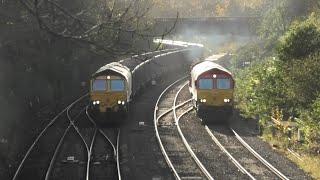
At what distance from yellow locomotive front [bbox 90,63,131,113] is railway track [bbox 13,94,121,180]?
3.86ft

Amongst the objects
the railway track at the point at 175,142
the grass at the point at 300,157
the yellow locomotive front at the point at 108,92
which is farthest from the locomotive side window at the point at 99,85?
the grass at the point at 300,157

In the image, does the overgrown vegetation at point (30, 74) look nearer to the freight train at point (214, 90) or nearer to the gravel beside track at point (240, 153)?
the freight train at point (214, 90)

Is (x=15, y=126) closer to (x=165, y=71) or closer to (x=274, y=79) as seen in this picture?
(x=274, y=79)

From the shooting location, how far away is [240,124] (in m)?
25.3

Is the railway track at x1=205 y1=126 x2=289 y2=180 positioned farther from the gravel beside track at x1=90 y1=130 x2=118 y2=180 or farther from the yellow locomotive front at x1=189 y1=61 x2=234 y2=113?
the gravel beside track at x1=90 y1=130 x2=118 y2=180

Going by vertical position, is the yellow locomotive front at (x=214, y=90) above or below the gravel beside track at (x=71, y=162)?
above

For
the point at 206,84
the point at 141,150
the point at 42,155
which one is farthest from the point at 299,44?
the point at 42,155

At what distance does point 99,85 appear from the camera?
24.7 meters

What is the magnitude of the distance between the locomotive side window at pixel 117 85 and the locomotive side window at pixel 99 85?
0.36 meters

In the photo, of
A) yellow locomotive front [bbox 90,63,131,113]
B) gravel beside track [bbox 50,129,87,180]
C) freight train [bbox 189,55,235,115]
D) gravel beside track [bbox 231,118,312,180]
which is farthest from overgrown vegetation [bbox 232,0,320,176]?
gravel beside track [bbox 50,129,87,180]

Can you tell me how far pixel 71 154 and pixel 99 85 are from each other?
6.12 metres

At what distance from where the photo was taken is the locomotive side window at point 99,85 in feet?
80.7

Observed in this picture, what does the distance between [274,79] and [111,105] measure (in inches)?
323

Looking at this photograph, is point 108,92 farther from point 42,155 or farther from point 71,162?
point 71,162
